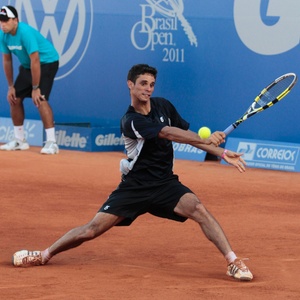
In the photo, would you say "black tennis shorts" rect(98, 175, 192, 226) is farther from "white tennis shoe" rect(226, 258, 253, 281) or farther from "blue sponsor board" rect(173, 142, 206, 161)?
"blue sponsor board" rect(173, 142, 206, 161)

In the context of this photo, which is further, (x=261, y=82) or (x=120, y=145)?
(x=120, y=145)

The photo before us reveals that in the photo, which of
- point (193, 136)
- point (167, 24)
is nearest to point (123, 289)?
point (193, 136)

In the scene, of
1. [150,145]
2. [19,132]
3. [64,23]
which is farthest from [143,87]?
[64,23]

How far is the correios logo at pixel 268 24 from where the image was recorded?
13570 millimetres

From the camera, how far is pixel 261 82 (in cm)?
1395

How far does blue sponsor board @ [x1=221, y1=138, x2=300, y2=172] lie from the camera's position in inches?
527

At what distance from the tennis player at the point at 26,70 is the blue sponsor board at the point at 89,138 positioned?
55cm

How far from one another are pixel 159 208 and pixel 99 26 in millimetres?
8857

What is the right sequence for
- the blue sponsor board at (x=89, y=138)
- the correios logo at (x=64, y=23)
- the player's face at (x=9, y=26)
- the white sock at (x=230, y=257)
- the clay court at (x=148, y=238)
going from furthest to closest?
the correios logo at (x=64, y=23) → the blue sponsor board at (x=89, y=138) → the player's face at (x=9, y=26) → the white sock at (x=230, y=257) → the clay court at (x=148, y=238)

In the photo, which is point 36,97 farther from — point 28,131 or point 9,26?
point 28,131

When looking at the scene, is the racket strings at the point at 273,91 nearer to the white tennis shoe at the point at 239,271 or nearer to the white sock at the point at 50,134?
the white tennis shoe at the point at 239,271

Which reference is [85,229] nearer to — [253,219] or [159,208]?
[159,208]

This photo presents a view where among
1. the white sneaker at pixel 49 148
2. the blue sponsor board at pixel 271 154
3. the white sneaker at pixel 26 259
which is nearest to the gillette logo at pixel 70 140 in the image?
the white sneaker at pixel 49 148

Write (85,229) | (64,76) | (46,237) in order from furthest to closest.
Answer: (64,76)
(46,237)
(85,229)
